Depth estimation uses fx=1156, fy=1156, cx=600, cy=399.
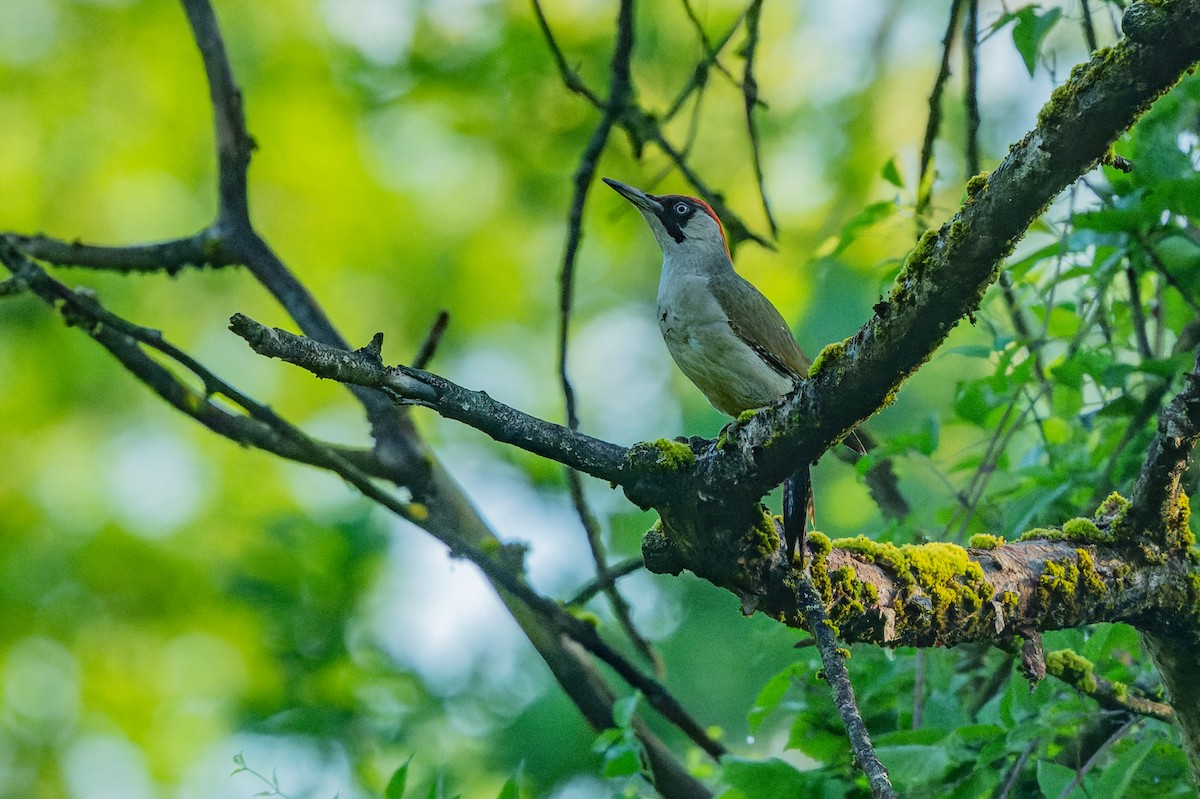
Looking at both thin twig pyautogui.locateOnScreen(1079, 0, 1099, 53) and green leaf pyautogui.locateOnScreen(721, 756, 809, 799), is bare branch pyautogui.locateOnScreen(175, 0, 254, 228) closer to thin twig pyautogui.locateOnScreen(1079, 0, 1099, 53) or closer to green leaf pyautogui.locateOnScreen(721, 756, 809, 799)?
green leaf pyautogui.locateOnScreen(721, 756, 809, 799)

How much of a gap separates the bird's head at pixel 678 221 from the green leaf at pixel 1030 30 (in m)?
2.63

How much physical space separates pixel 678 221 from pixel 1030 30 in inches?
116

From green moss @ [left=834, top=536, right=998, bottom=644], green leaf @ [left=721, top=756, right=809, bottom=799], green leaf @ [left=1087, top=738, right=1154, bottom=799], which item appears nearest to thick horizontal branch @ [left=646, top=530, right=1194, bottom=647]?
green moss @ [left=834, top=536, right=998, bottom=644]

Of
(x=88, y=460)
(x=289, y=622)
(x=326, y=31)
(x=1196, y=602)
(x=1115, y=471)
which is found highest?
(x=326, y=31)

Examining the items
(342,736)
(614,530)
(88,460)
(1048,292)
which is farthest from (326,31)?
(1048,292)

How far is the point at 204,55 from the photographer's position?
587 cm

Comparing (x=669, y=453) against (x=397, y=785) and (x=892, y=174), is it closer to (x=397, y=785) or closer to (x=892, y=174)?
(x=397, y=785)

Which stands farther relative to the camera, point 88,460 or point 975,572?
point 88,460

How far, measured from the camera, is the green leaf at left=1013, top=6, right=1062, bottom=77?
388 centimetres

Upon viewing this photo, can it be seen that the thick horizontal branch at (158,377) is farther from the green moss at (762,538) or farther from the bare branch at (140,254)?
the green moss at (762,538)

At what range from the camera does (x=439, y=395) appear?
291 centimetres

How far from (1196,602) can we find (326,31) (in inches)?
436

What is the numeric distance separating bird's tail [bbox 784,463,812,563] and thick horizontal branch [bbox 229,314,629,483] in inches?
20.0

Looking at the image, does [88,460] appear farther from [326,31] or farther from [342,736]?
[342,736]
